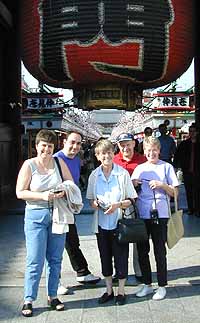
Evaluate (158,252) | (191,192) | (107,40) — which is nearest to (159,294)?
(158,252)

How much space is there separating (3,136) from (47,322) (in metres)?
6.77

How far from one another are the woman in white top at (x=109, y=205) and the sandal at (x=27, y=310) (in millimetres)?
624

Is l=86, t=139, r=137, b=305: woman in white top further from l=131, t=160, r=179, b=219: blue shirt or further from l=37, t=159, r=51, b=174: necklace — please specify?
l=37, t=159, r=51, b=174: necklace

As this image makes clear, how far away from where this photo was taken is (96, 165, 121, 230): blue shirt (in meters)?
4.22

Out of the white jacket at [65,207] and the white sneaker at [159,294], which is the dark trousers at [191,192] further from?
the white jacket at [65,207]

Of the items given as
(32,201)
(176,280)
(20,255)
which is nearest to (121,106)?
(20,255)

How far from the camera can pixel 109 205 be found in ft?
13.7

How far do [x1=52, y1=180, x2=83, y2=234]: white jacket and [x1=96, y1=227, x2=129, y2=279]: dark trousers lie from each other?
0.42 metres

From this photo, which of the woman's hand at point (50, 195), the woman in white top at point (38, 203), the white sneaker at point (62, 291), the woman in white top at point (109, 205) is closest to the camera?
the woman's hand at point (50, 195)

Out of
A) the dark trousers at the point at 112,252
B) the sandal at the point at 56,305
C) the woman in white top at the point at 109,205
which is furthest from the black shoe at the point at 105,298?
the sandal at the point at 56,305

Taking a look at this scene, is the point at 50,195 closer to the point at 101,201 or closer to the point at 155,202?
the point at 101,201

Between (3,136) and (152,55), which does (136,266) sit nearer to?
(152,55)

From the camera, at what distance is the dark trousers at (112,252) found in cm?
426

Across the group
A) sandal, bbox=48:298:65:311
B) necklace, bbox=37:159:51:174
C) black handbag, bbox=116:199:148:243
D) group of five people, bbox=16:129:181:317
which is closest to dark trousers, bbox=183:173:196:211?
group of five people, bbox=16:129:181:317
